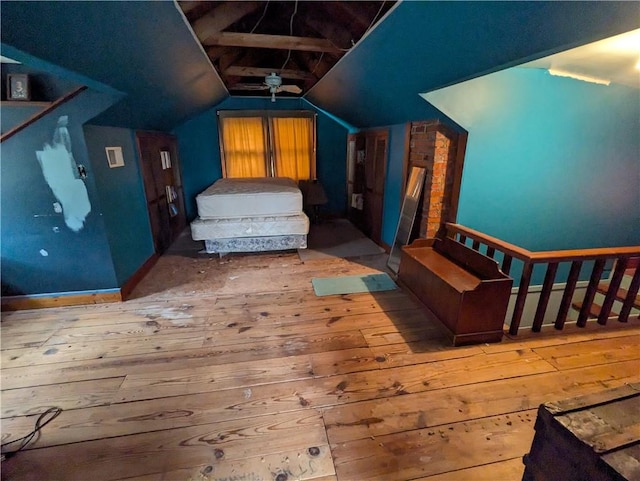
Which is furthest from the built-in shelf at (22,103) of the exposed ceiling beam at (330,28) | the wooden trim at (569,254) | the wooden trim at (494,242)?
the wooden trim at (569,254)

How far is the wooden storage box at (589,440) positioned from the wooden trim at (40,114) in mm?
3342

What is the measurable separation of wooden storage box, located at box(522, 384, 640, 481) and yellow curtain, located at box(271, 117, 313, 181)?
5.35m

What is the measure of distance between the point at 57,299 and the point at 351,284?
2763 millimetres

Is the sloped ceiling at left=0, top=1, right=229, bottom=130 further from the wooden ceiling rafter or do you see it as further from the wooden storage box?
the wooden storage box

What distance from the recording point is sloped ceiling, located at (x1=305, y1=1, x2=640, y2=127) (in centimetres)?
126

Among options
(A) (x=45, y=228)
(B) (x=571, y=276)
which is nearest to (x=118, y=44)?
(A) (x=45, y=228)

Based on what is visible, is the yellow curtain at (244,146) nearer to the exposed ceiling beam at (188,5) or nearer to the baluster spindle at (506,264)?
the exposed ceiling beam at (188,5)

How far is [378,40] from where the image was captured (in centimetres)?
198

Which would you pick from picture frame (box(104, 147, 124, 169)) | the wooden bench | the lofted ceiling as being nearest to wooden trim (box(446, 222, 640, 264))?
the wooden bench

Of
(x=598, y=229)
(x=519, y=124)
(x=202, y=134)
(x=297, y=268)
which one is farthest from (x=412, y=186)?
(x=202, y=134)

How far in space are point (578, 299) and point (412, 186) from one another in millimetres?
2805

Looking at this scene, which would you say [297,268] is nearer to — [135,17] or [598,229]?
[135,17]

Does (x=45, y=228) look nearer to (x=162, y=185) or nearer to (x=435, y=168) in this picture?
(x=162, y=185)

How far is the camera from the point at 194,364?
190 cm
